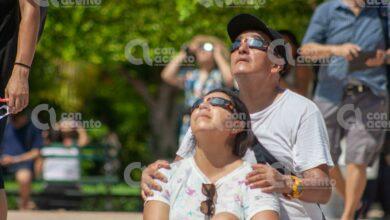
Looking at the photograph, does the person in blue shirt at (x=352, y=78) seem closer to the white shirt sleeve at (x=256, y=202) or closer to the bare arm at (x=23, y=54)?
the bare arm at (x=23, y=54)

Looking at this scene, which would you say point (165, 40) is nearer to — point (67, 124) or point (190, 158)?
point (67, 124)

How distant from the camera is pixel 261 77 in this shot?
497 centimetres

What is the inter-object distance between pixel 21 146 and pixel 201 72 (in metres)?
4.82

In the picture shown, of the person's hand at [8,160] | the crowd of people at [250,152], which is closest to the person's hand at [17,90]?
the crowd of people at [250,152]

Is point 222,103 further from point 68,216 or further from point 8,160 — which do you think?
point 8,160

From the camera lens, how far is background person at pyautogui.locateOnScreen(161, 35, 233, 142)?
912cm

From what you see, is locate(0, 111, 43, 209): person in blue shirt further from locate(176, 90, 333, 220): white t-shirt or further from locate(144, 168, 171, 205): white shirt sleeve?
locate(144, 168, 171, 205): white shirt sleeve

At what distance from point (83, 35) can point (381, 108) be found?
7.17 meters

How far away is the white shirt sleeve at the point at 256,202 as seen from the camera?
4.34 metres

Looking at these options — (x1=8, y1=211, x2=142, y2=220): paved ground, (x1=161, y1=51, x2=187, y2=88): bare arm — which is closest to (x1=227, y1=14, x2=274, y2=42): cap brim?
(x1=161, y1=51, x2=187, y2=88): bare arm

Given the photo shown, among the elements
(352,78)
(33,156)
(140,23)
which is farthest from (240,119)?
(140,23)

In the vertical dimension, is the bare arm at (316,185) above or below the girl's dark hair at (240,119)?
below

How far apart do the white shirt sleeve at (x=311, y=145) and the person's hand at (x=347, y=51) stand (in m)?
2.57

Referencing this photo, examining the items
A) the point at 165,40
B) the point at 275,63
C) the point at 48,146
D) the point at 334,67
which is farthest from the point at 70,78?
the point at 275,63
